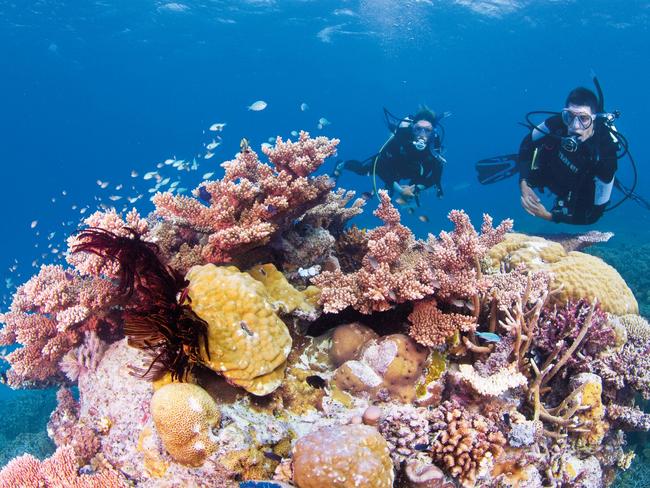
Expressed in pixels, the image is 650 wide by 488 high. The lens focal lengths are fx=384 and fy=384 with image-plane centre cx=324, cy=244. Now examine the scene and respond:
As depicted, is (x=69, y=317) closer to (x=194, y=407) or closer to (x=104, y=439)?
(x=104, y=439)

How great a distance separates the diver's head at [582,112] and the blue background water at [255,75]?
9.11m

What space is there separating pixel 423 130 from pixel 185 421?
384 inches

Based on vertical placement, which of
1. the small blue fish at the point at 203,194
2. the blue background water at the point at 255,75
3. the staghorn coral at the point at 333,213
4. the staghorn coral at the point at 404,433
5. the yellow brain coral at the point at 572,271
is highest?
the small blue fish at the point at 203,194

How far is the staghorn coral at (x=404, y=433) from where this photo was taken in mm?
3275

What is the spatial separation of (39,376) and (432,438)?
5.16m

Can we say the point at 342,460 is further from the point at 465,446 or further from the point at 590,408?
the point at 590,408

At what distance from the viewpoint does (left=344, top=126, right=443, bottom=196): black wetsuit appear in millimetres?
10828

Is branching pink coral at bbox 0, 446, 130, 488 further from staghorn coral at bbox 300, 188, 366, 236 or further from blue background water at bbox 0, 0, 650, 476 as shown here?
blue background water at bbox 0, 0, 650, 476

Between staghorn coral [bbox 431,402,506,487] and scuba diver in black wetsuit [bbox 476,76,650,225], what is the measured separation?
5534mm

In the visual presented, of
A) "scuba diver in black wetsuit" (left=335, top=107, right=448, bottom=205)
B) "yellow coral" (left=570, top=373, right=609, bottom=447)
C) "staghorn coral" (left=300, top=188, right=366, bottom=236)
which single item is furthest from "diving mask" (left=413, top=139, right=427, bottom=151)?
"yellow coral" (left=570, top=373, right=609, bottom=447)

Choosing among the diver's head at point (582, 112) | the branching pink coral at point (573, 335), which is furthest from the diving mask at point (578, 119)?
the branching pink coral at point (573, 335)

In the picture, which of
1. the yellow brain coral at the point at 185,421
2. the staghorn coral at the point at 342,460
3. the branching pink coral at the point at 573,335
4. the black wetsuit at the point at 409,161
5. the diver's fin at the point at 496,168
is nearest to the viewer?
the staghorn coral at the point at 342,460

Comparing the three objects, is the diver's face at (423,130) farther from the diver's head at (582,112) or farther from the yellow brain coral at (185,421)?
the yellow brain coral at (185,421)

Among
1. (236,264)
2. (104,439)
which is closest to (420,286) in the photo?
(236,264)
